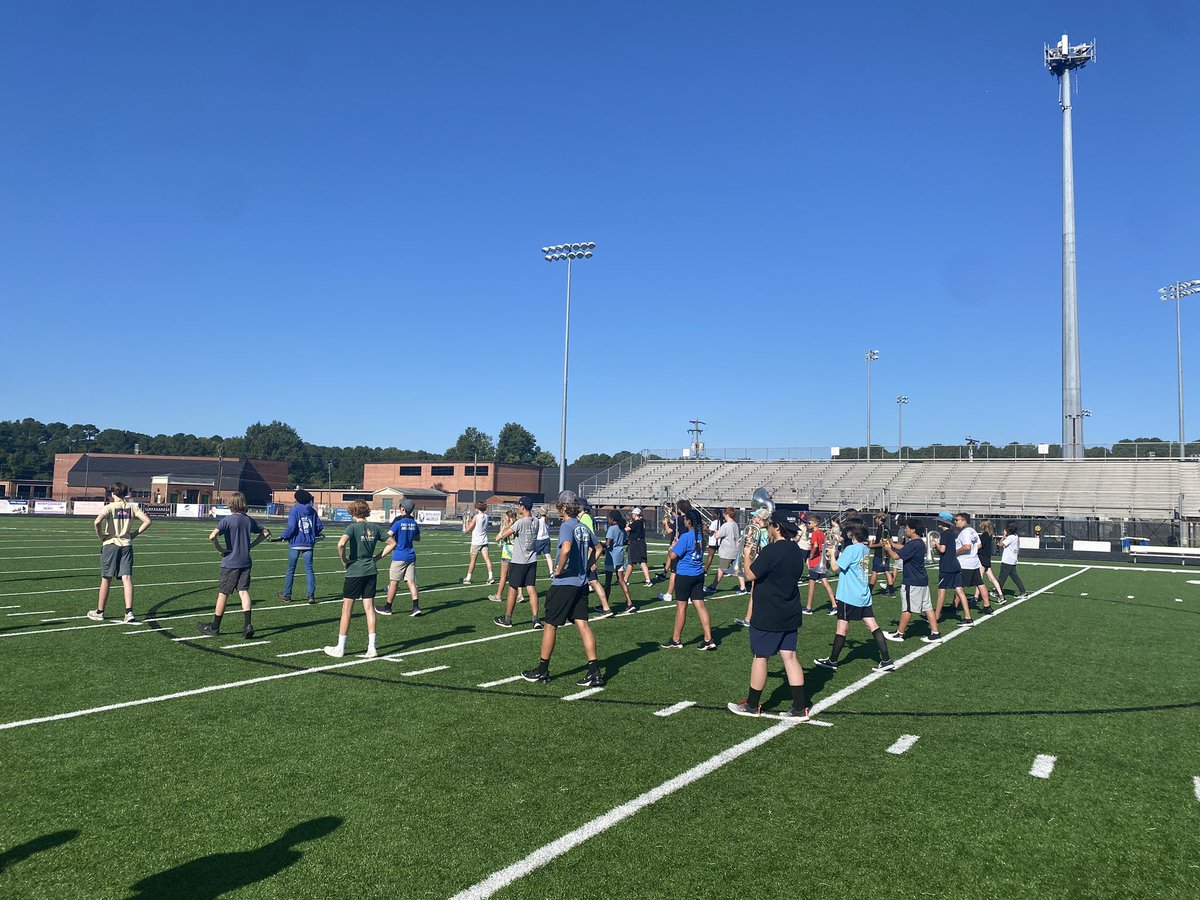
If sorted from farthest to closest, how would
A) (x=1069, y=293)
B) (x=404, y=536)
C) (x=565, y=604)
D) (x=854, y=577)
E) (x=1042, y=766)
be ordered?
(x=1069, y=293), (x=404, y=536), (x=854, y=577), (x=565, y=604), (x=1042, y=766)

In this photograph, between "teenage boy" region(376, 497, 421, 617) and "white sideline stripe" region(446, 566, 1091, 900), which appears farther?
"teenage boy" region(376, 497, 421, 617)

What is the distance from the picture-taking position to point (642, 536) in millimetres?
17484

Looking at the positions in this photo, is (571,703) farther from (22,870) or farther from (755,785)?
(22,870)

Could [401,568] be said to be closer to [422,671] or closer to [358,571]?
[358,571]

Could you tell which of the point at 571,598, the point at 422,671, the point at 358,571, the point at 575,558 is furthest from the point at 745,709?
the point at 358,571

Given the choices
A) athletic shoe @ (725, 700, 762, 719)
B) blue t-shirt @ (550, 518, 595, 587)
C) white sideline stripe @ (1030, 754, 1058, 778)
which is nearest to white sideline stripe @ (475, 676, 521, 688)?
blue t-shirt @ (550, 518, 595, 587)

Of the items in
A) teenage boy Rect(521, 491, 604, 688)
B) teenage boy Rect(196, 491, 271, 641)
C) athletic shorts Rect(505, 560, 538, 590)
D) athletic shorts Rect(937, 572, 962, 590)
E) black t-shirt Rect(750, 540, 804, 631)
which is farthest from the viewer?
athletic shorts Rect(937, 572, 962, 590)

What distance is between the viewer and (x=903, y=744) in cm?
655

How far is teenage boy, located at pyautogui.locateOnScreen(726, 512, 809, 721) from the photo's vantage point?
23.8ft

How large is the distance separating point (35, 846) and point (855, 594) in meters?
8.03

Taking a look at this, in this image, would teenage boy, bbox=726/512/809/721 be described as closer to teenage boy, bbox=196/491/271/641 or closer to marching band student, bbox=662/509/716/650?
marching band student, bbox=662/509/716/650

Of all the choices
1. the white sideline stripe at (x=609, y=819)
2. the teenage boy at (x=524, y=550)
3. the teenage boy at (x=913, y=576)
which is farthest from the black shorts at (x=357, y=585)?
the teenage boy at (x=913, y=576)

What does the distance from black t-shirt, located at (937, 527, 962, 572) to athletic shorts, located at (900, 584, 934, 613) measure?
2.57m

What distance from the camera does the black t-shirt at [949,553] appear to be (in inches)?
539
